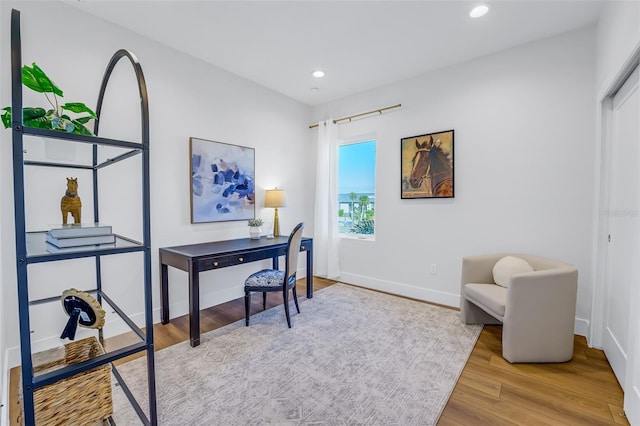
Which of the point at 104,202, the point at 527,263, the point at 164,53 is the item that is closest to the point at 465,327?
the point at 527,263

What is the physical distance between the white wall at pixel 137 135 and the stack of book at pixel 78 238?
471 mm

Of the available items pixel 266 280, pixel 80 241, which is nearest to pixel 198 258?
pixel 266 280

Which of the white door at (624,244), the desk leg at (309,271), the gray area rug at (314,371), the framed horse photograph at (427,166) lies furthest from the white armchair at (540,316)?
the desk leg at (309,271)

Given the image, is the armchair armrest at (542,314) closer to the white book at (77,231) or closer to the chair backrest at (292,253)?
the chair backrest at (292,253)

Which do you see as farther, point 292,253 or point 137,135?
point 292,253

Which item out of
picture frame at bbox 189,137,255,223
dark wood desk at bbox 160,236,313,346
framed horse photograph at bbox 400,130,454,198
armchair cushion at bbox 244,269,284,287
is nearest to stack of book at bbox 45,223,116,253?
dark wood desk at bbox 160,236,313,346

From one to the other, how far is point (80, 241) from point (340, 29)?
2.50 meters

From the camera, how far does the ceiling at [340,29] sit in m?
2.28

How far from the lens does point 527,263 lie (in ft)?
8.47

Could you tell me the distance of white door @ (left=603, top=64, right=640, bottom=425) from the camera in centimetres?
159

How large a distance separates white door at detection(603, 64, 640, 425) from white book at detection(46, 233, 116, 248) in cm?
264

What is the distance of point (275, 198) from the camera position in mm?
3689

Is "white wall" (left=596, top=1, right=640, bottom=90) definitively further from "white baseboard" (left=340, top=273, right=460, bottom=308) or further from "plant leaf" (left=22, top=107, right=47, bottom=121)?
"plant leaf" (left=22, top=107, right=47, bottom=121)

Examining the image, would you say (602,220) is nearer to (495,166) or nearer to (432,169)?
(495,166)
